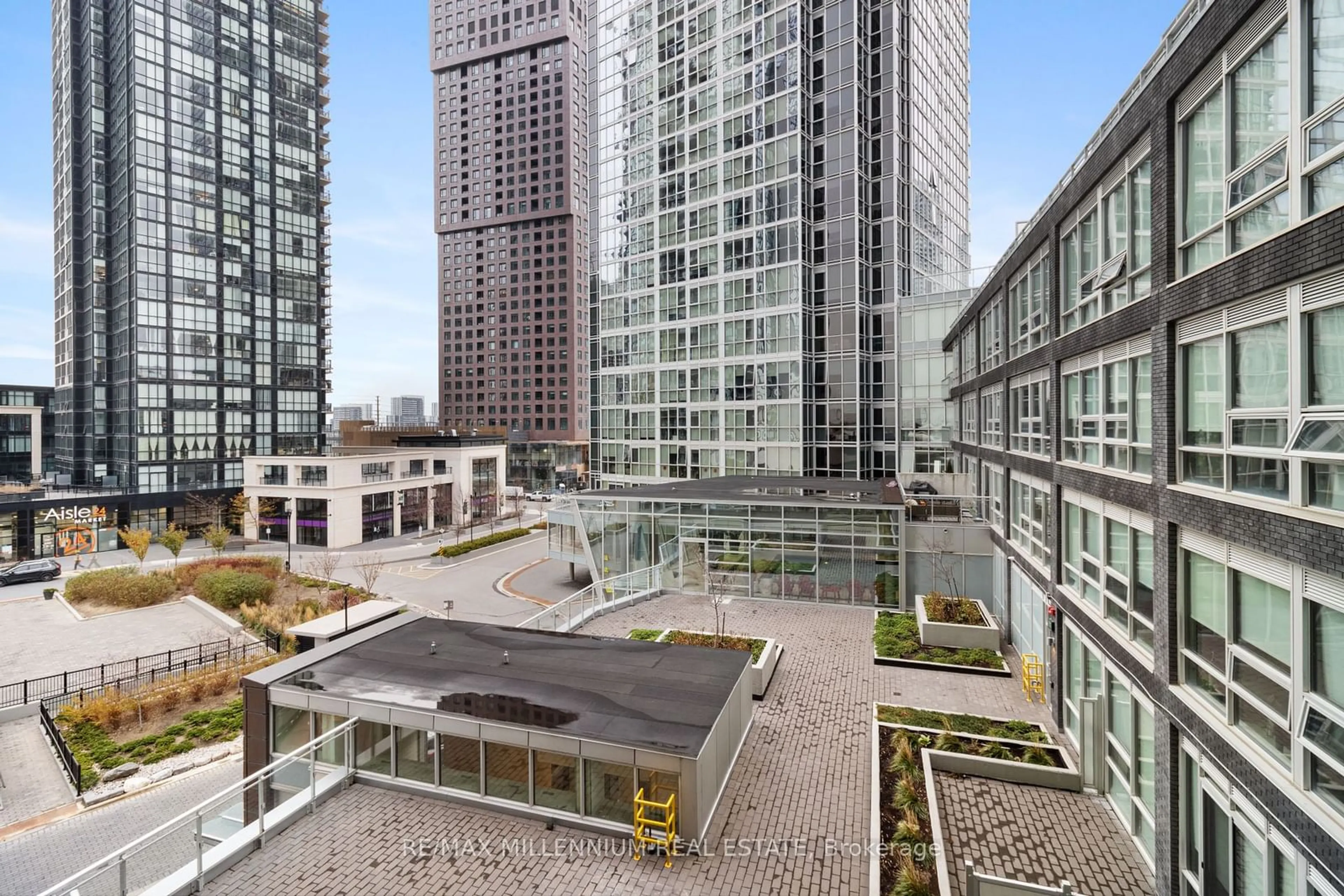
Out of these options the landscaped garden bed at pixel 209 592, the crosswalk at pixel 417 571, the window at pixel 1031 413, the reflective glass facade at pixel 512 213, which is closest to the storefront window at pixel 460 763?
the window at pixel 1031 413

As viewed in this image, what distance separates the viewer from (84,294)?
60.2 meters

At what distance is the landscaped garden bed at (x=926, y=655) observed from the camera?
1551cm

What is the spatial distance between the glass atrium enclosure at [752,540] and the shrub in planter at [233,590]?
16.5 meters

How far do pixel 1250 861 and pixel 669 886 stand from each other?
6.28 meters

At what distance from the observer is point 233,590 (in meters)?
30.2

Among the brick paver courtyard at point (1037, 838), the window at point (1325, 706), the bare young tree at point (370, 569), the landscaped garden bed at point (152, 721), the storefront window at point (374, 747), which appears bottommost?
the landscaped garden bed at point (152, 721)

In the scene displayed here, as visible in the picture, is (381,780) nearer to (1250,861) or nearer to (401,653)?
(401,653)

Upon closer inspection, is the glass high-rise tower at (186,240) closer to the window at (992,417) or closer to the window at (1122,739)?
the window at (992,417)

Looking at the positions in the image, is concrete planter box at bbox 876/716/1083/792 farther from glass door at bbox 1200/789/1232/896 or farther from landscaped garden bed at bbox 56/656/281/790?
landscaped garden bed at bbox 56/656/281/790

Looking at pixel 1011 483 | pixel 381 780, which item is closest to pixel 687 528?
Result: pixel 1011 483

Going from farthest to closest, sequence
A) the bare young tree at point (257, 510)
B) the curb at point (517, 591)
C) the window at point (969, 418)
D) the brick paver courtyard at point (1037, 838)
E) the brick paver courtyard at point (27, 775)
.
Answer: the bare young tree at point (257, 510) < the curb at point (517, 591) < the window at point (969, 418) < the brick paver courtyard at point (27, 775) < the brick paver courtyard at point (1037, 838)

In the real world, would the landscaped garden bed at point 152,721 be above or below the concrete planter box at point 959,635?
below

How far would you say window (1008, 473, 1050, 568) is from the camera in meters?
14.2

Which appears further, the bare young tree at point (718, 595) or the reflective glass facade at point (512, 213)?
the reflective glass facade at point (512, 213)
